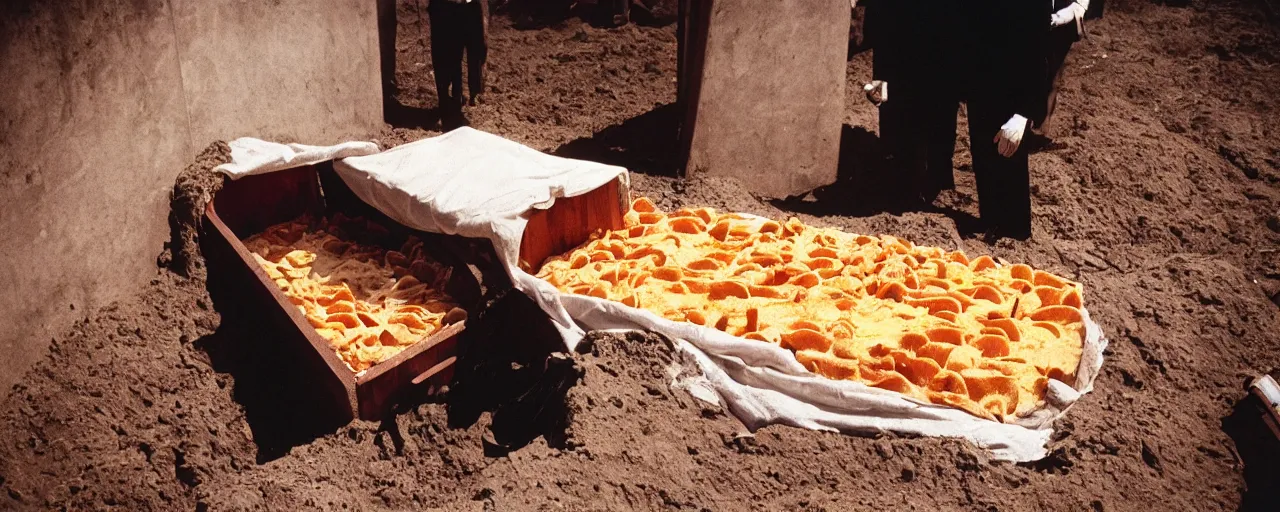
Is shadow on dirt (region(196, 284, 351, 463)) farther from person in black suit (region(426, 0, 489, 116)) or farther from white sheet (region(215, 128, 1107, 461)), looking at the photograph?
person in black suit (region(426, 0, 489, 116))

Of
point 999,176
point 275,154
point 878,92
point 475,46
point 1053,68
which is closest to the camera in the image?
point 275,154

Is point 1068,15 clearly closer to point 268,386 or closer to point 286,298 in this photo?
point 286,298

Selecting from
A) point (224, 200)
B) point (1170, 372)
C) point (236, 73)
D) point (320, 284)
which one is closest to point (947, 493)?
point (1170, 372)

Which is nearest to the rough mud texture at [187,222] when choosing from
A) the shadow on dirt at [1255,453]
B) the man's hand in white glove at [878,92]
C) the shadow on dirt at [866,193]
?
the shadow on dirt at [866,193]

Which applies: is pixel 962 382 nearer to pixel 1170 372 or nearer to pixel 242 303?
pixel 1170 372

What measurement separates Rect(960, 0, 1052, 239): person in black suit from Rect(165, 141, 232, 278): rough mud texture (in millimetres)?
3959

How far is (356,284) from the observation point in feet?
14.6

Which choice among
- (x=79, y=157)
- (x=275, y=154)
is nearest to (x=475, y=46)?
(x=275, y=154)

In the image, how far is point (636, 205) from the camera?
489 cm

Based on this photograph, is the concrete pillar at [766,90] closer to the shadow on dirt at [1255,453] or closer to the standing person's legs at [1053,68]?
the standing person's legs at [1053,68]

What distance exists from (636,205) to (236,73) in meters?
Answer: 2.09

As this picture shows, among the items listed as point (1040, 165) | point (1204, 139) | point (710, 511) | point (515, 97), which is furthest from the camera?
point (515, 97)

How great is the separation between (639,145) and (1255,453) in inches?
160

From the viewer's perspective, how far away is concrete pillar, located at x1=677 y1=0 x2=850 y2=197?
566 cm
